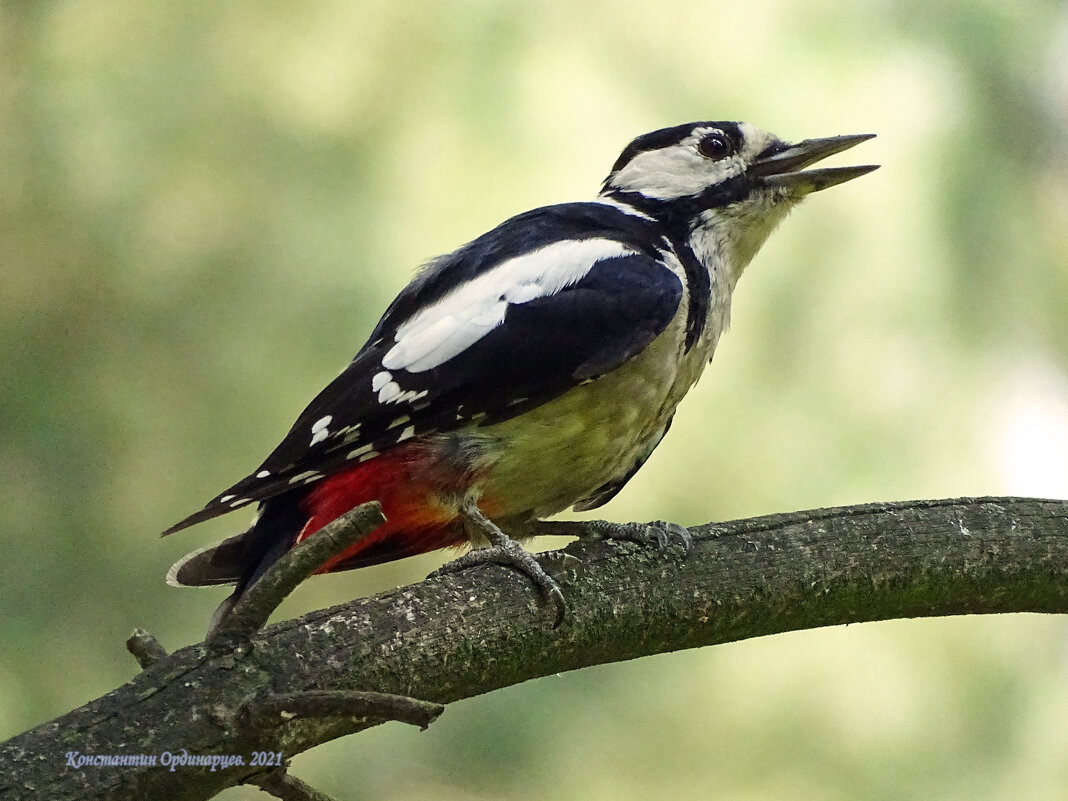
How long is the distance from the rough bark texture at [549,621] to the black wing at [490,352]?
225 millimetres

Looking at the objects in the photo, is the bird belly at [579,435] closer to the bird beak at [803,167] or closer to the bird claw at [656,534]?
the bird claw at [656,534]

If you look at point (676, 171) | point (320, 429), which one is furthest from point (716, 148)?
point (320, 429)

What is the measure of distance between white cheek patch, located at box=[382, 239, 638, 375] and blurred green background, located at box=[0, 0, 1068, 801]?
0.80m

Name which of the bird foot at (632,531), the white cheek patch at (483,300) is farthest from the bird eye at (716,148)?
the bird foot at (632,531)

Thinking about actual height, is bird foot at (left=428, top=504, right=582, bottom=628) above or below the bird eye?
below

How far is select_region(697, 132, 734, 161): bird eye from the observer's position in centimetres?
182

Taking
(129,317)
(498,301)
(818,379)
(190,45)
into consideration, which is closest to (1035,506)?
(498,301)

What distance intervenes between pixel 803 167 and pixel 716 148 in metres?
0.14

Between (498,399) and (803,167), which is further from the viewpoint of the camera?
(803,167)

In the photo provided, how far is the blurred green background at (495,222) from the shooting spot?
2.20 metres

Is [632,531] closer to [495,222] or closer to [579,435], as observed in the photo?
[579,435]

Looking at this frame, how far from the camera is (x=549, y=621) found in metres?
1.26

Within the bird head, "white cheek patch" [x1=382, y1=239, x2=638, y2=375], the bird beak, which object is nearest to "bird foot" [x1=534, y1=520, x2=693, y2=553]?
"white cheek patch" [x1=382, y1=239, x2=638, y2=375]

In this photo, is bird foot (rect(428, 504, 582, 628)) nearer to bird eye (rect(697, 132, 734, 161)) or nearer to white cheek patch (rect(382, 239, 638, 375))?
white cheek patch (rect(382, 239, 638, 375))
